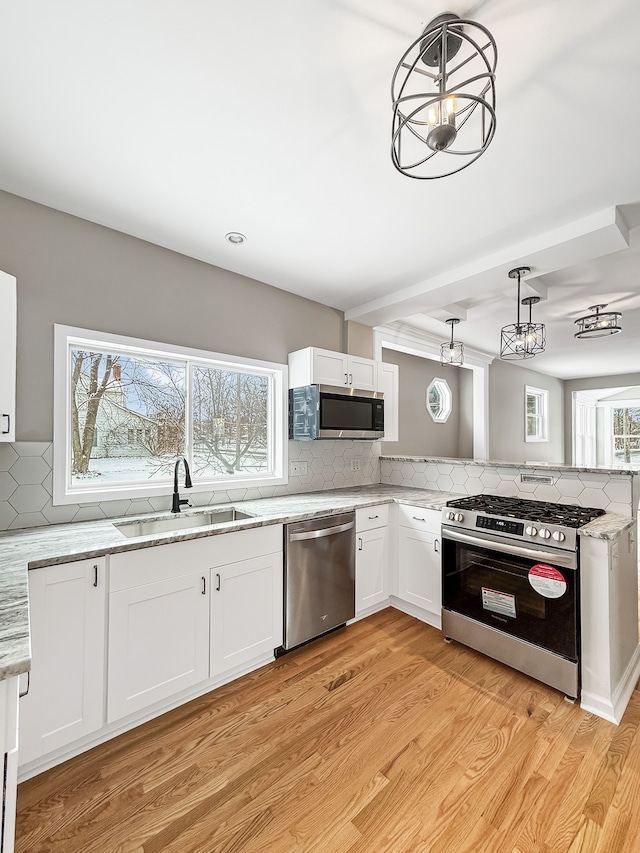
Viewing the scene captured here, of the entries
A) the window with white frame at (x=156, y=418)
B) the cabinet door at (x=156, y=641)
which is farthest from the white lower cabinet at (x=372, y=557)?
the cabinet door at (x=156, y=641)

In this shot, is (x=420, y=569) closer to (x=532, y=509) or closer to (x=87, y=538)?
(x=532, y=509)

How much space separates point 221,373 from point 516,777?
277cm

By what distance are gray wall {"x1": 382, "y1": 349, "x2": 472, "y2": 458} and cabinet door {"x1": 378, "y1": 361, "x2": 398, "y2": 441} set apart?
1.28 meters

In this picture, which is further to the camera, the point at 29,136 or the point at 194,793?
the point at 29,136

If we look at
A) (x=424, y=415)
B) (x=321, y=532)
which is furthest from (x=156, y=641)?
(x=424, y=415)

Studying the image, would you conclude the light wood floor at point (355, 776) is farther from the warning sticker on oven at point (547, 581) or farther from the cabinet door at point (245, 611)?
the warning sticker on oven at point (547, 581)

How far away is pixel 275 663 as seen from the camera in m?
2.44

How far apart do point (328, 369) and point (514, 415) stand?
4607mm

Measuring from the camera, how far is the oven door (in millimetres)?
2084

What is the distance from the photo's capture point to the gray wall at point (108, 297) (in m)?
2.10

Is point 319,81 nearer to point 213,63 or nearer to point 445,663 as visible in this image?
point 213,63

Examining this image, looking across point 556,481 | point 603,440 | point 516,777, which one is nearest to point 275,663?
point 516,777

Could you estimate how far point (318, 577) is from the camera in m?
2.62

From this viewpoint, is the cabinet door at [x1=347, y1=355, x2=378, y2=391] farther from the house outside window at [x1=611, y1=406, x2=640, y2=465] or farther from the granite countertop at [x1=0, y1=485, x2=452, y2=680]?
the house outside window at [x1=611, y1=406, x2=640, y2=465]
